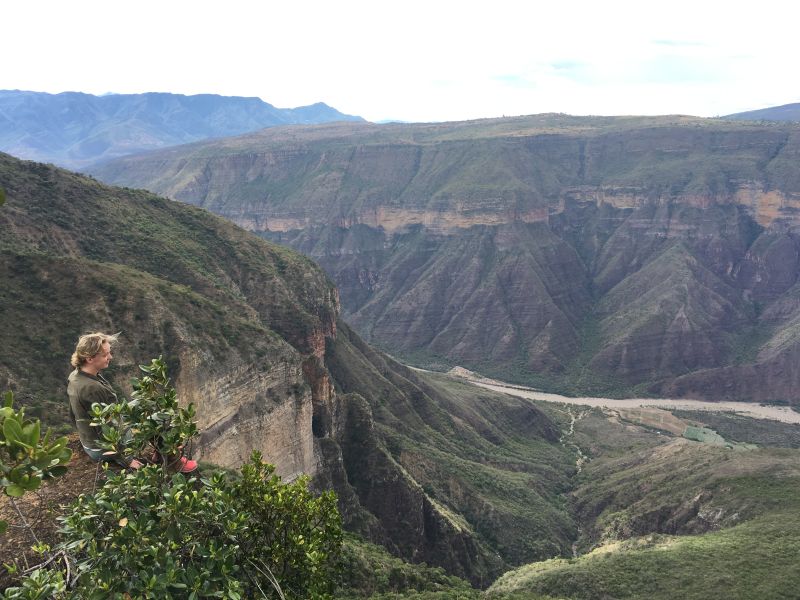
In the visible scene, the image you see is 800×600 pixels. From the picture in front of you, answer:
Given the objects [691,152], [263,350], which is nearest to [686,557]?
[263,350]

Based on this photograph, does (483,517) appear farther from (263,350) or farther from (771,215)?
(771,215)

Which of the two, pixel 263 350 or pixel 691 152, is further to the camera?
pixel 691 152

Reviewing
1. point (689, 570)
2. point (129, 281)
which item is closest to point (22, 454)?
point (129, 281)

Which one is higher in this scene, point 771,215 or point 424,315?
point 771,215

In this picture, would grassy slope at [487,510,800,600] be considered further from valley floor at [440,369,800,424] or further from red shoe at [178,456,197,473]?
valley floor at [440,369,800,424]

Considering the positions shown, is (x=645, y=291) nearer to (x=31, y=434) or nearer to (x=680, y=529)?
(x=680, y=529)

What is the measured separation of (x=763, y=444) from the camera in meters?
114

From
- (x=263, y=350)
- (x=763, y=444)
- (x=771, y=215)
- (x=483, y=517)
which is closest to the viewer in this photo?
(x=263, y=350)

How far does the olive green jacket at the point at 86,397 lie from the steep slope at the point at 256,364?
24846 mm

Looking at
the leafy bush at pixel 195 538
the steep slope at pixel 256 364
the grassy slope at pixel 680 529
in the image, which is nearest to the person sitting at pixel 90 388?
the leafy bush at pixel 195 538

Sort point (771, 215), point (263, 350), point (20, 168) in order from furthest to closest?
point (771, 215)
point (20, 168)
point (263, 350)

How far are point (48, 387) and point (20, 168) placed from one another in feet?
126

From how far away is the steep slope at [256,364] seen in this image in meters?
43.8

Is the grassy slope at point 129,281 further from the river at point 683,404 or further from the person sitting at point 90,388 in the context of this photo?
the river at point 683,404
